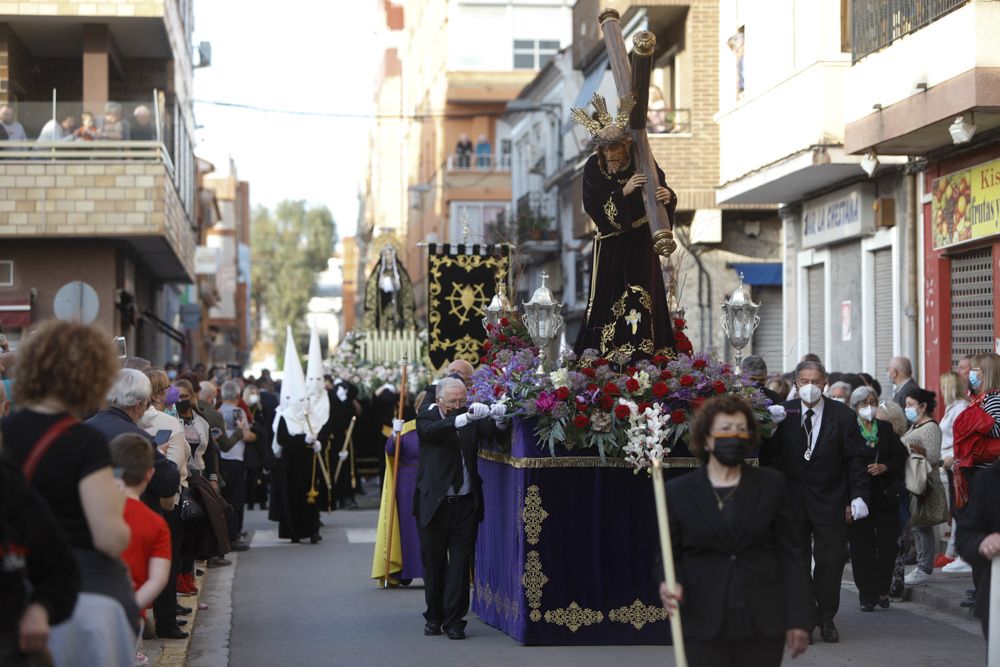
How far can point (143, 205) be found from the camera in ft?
92.5

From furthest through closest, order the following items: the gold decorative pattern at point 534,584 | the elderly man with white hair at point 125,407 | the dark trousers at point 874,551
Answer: the dark trousers at point 874,551 < the gold decorative pattern at point 534,584 < the elderly man with white hair at point 125,407

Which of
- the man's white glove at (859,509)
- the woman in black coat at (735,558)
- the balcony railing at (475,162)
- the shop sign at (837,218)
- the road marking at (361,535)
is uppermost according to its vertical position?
the balcony railing at (475,162)

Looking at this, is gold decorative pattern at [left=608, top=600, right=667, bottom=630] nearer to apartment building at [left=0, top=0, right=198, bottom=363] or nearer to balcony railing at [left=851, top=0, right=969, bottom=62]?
balcony railing at [left=851, top=0, right=969, bottom=62]

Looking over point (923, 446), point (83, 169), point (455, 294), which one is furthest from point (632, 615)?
point (83, 169)

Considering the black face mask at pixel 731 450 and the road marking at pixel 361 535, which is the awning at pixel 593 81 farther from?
the black face mask at pixel 731 450

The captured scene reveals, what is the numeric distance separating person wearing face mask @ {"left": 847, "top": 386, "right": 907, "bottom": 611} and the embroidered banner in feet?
34.0

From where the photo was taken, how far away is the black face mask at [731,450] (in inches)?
264

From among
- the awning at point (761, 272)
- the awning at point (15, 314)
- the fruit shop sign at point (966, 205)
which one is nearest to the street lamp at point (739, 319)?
the fruit shop sign at point (966, 205)

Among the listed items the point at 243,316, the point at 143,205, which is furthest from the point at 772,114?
the point at 243,316

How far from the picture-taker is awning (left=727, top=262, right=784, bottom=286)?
98.0ft

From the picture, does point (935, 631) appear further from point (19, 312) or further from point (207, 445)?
point (19, 312)

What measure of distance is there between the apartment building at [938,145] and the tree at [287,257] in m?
87.7

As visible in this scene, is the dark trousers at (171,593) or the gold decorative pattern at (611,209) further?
the gold decorative pattern at (611,209)

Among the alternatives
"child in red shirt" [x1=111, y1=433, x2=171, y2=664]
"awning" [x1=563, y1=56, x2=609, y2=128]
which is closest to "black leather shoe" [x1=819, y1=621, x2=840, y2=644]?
"child in red shirt" [x1=111, y1=433, x2=171, y2=664]
